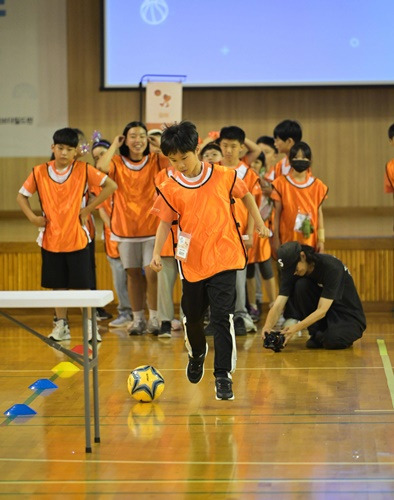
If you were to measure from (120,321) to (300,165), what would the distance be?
6.17ft

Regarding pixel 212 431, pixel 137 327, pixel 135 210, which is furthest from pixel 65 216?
pixel 212 431

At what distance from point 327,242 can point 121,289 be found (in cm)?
191

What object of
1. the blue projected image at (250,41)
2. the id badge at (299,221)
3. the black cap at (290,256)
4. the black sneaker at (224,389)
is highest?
the blue projected image at (250,41)

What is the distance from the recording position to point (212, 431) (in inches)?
173

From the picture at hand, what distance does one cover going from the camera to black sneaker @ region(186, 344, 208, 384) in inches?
204

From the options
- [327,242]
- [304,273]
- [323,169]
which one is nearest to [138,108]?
[323,169]

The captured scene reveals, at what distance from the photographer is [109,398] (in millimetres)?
5113

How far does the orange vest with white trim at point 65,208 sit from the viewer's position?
689cm

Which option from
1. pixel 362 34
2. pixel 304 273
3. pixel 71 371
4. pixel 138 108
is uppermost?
pixel 362 34

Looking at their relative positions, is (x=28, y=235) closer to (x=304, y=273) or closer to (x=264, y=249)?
(x=264, y=249)

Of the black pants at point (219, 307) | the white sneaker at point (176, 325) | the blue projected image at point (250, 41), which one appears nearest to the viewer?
the black pants at point (219, 307)

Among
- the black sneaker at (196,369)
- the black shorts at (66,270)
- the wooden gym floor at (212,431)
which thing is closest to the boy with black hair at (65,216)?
the black shorts at (66,270)

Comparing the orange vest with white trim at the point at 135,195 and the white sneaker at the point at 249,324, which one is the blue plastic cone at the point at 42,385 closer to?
the orange vest with white trim at the point at 135,195

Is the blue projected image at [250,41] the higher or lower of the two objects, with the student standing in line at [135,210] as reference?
higher
